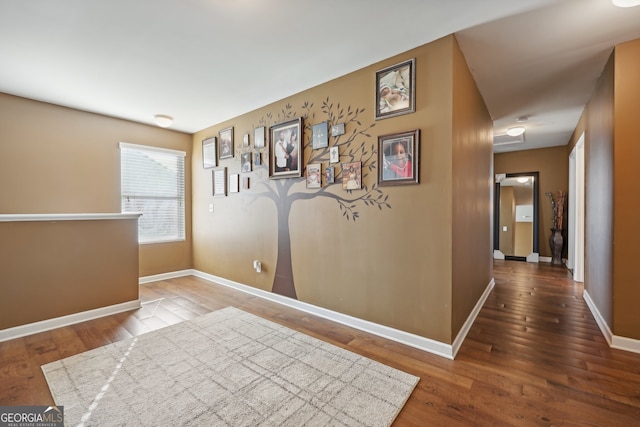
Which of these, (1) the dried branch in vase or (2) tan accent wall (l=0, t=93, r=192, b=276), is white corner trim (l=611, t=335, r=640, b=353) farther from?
(2) tan accent wall (l=0, t=93, r=192, b=276)

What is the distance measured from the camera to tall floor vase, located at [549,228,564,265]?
226 inches

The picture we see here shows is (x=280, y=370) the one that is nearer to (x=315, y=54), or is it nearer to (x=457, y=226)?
(x=457, y=226)

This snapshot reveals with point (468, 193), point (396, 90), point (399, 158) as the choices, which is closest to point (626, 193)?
point (468, 193)

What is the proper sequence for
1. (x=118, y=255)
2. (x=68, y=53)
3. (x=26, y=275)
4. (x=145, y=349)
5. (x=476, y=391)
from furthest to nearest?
(x=118, y=255)
(x=26, y=275)
(x=68, y=53)
(x=145, y=349)
(x=476, y=391)

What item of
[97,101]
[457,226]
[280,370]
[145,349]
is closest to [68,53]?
[97,101]

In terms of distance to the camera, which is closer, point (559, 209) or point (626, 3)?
point (626, 3)

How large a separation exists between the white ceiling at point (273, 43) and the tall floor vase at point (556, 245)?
11.0ft

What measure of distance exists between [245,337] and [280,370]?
0.65m

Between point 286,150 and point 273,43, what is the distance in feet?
4.05

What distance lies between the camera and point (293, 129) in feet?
10.9

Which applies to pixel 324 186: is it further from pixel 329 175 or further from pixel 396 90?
pixel 396 90

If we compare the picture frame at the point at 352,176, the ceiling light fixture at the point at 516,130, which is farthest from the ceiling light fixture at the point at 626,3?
the ceiling light fixture at the point at 516,130

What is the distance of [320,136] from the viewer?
3.05m

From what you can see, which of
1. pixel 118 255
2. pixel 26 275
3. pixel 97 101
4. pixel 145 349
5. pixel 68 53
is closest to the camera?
pixel 145 349
